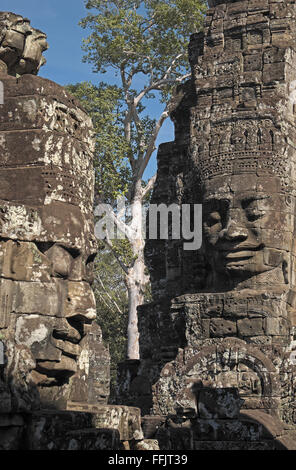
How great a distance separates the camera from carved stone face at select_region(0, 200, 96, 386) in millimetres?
6832

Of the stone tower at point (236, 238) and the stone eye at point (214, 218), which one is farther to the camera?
the stone eye at point (214, 218)

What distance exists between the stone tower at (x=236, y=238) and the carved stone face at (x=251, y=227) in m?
0.02

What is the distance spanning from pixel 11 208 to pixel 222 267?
18.2 ft

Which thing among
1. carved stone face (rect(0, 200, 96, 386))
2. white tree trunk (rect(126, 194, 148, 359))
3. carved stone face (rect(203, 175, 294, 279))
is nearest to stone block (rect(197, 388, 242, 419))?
carved stone face (rect(0, 200, 96, 386))

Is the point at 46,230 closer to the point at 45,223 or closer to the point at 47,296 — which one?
the point at 45,223

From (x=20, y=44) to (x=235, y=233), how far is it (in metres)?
4.55

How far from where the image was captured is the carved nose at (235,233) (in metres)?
11.5

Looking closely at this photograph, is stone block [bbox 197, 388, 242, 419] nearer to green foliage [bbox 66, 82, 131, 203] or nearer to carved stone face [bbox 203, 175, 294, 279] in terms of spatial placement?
carved stone face [bbox 203, 175, 294, 279]

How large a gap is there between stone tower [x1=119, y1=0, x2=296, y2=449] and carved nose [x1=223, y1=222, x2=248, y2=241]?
0.02 metres

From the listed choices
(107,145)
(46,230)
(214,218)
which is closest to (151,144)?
(107,145)

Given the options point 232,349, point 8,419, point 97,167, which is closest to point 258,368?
point 232,349

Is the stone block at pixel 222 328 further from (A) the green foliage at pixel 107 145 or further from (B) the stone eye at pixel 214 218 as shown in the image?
(A) the green foliage at pixel 107 145

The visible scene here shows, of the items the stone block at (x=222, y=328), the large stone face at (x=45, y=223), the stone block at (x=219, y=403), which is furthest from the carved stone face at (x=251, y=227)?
the large stone face at (x=45, y=223)

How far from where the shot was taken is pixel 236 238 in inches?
455
